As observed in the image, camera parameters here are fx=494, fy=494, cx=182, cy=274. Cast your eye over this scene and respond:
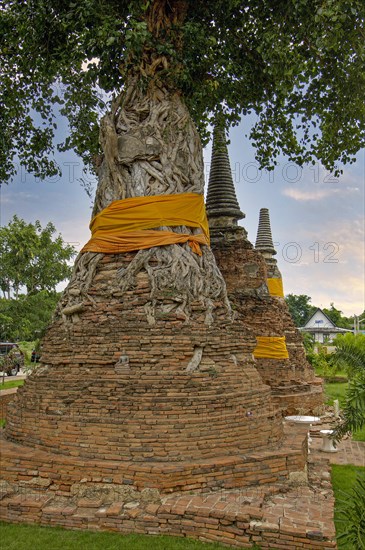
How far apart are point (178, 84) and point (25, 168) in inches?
229

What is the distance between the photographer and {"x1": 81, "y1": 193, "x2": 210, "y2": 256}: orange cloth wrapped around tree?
747 centimetres

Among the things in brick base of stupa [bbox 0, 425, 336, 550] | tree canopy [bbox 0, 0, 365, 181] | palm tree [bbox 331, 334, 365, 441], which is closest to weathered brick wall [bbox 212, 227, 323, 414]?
tree canopy [bbox 0, 0, 365, 181]

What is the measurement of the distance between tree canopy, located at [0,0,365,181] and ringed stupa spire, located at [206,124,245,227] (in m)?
1.27


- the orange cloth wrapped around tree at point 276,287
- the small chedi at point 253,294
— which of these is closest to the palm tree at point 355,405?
the small chedi at point 253,294

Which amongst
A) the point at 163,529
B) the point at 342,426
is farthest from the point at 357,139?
the point at 163,529

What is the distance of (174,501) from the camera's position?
5539 millimetres

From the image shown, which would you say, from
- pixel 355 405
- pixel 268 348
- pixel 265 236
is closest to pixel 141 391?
pixel 355 405

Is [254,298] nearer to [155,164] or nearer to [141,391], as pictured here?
[155,164]

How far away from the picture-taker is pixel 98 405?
6.25 meters

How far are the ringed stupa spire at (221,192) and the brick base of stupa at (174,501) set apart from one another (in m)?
8.11

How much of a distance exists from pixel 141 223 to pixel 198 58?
325 cm

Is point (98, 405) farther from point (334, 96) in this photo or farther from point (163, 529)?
point (334, 96)

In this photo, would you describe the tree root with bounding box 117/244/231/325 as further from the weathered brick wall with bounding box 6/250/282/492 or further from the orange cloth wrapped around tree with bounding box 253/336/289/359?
the orange cloth wrapped around tree with bounding box 253/336/289/359

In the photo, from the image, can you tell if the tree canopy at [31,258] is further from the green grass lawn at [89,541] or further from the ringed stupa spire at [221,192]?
the green grass lawn at [89,541]
